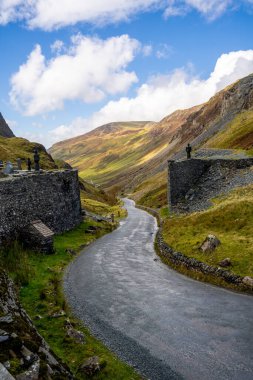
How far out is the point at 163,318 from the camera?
25.6m

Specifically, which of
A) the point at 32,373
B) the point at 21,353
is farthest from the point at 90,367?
the point at 32,373

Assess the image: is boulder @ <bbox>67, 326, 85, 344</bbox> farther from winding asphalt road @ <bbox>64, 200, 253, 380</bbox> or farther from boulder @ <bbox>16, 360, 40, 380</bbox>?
boulder @ <bbox>16, 360, 40, 380</bbox>

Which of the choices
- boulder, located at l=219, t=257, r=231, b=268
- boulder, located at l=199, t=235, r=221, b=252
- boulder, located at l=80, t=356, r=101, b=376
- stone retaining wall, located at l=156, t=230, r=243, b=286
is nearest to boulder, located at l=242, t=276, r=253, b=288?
stone retaining wall, located at l=156, t=230, r=243, b=286

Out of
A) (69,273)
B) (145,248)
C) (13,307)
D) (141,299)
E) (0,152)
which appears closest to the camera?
(13,307)

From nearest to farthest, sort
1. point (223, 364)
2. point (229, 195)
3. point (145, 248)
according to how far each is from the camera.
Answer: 1. point (223, 364)
2. point (145, 248)
3. point (229, 195)

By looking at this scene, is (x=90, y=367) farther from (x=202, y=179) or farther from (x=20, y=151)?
(x=20, y=151)

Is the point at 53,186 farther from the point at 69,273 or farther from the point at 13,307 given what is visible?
the point at 13,307

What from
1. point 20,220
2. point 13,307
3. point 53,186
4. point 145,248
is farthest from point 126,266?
point 13,307

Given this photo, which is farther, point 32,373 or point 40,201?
point 40,201

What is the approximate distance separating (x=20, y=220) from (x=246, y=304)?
26.8 metres

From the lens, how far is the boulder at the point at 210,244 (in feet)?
115

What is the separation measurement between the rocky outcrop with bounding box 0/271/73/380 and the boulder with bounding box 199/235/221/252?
22.5m

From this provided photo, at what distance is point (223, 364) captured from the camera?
1941 centimetres

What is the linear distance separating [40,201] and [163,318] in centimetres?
2793
